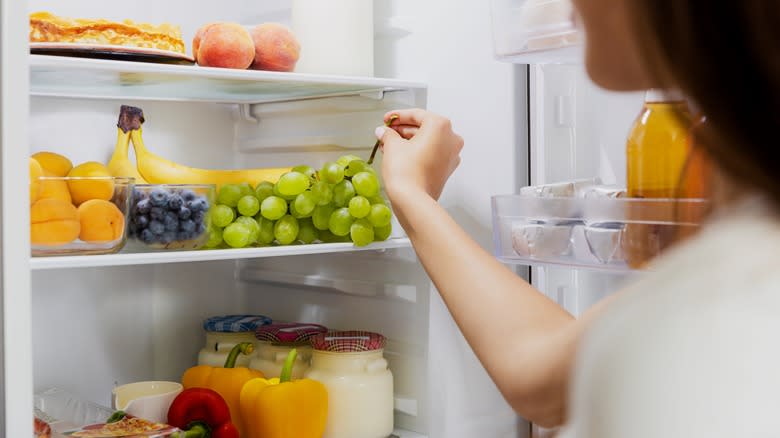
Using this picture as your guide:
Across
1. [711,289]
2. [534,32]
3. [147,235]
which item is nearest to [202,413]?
[147,235]

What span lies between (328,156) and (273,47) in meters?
0.37

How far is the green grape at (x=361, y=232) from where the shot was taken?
1.56 m

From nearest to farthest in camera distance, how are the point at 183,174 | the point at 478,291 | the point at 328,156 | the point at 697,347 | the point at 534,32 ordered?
the point at 697,347, the point at 478,291, the point at 534,32, the point at 183,174, the point at 328,156

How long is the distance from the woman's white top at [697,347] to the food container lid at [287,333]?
140 centimetres

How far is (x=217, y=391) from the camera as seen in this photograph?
1.69 m

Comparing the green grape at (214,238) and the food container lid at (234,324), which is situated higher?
the green grape at (214,238)

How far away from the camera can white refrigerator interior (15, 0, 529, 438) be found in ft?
5.37

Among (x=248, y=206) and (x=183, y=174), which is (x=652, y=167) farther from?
(x=183, y=174)

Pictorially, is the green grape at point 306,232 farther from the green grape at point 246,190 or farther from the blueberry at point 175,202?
the blueberry at point 175,202

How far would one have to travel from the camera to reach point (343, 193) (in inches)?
62.1

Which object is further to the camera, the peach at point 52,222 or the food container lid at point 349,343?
the food container lid at point 349,343

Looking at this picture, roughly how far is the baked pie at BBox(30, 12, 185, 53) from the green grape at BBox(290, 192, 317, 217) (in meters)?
0.30

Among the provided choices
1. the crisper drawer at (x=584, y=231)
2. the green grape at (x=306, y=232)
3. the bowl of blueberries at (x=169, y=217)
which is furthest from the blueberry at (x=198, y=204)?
the crisper drawer at (x=584, y=231)

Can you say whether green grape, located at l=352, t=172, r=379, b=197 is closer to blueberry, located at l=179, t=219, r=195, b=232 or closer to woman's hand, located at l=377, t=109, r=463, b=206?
woman's hand, located at l=377, t=109, r=463, b=206
